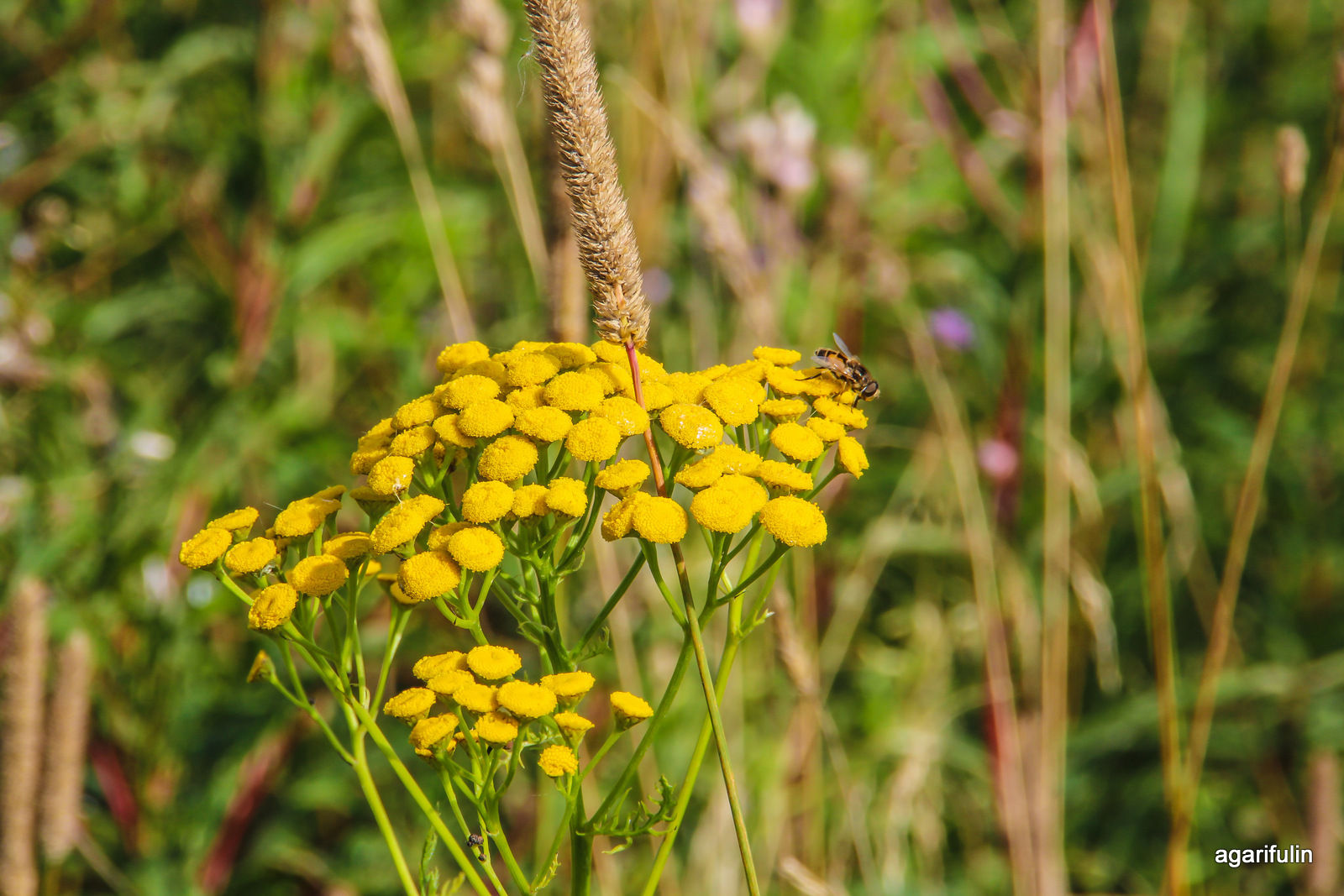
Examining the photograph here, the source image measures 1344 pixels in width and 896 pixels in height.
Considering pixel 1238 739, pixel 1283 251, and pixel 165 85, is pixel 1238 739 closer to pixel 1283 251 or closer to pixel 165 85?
pixel 1283 251

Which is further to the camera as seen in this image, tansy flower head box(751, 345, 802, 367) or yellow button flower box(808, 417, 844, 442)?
tansy flower head box(751, 345, 802, 367)

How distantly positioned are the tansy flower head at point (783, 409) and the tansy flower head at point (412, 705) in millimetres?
497

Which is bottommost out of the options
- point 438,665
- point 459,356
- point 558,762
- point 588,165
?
point 558,762

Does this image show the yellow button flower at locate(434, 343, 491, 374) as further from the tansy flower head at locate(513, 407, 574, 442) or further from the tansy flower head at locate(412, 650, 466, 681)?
the tansy flower head at locate(412, 650, 466, 681)

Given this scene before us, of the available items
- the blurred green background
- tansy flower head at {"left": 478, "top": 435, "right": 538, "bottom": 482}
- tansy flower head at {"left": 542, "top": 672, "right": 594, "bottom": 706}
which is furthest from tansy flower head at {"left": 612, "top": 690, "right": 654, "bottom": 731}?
the blurred green background

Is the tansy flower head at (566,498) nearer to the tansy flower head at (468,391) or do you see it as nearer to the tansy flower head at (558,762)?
the tansy flower head at (468,391)

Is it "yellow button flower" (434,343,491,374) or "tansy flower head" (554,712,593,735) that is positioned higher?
"yellow button flower" (434,343,491,374)

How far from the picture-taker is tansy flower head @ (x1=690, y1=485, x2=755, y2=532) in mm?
1037

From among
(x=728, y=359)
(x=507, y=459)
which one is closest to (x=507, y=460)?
(x=507, y=459)

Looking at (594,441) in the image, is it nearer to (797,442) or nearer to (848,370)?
(797,442)

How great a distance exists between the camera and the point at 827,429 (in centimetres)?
117

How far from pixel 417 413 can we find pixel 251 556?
0.24 meters

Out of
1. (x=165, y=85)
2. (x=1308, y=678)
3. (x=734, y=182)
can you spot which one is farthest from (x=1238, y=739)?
(x=165, y=85)

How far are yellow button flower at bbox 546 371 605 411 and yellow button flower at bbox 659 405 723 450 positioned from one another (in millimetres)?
81
